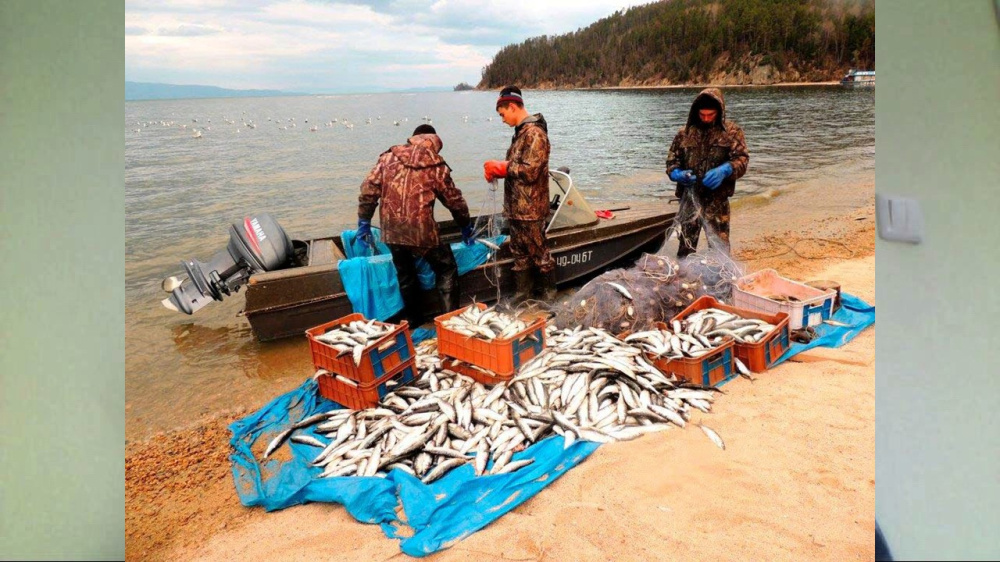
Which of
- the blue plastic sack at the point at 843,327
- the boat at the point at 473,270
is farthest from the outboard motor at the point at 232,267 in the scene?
the blue plastic sack at the point at 843,327

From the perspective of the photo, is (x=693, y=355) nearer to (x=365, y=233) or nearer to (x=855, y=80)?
(x=365, y=233)

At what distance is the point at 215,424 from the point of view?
19.3ft

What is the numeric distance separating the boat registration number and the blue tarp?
12.7 ft

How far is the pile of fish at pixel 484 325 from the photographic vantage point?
5371 millimetres

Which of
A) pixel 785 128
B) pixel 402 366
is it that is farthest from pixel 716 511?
pixel 785 128

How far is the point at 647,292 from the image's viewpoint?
21.3 ft

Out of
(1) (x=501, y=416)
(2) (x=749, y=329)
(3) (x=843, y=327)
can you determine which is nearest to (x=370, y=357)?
A: (1) (x=501, y=416)

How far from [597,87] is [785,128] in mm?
81641

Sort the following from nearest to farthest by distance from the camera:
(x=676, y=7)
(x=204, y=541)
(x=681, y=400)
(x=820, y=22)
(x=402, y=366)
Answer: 1. (x=204, y=541)
2. (x=681, y=400)
3. (x=402, y=366)
4. (x=820, y=22)
5. (x=676, y=7)

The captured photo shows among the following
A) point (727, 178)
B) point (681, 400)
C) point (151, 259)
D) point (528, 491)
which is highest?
point (727, 178)

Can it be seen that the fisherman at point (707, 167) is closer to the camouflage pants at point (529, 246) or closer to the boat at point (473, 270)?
the boat at point (473, 270)

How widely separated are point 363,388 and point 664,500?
2.61 metres

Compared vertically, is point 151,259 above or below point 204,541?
above

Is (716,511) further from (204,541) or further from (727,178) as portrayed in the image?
(727,178)
